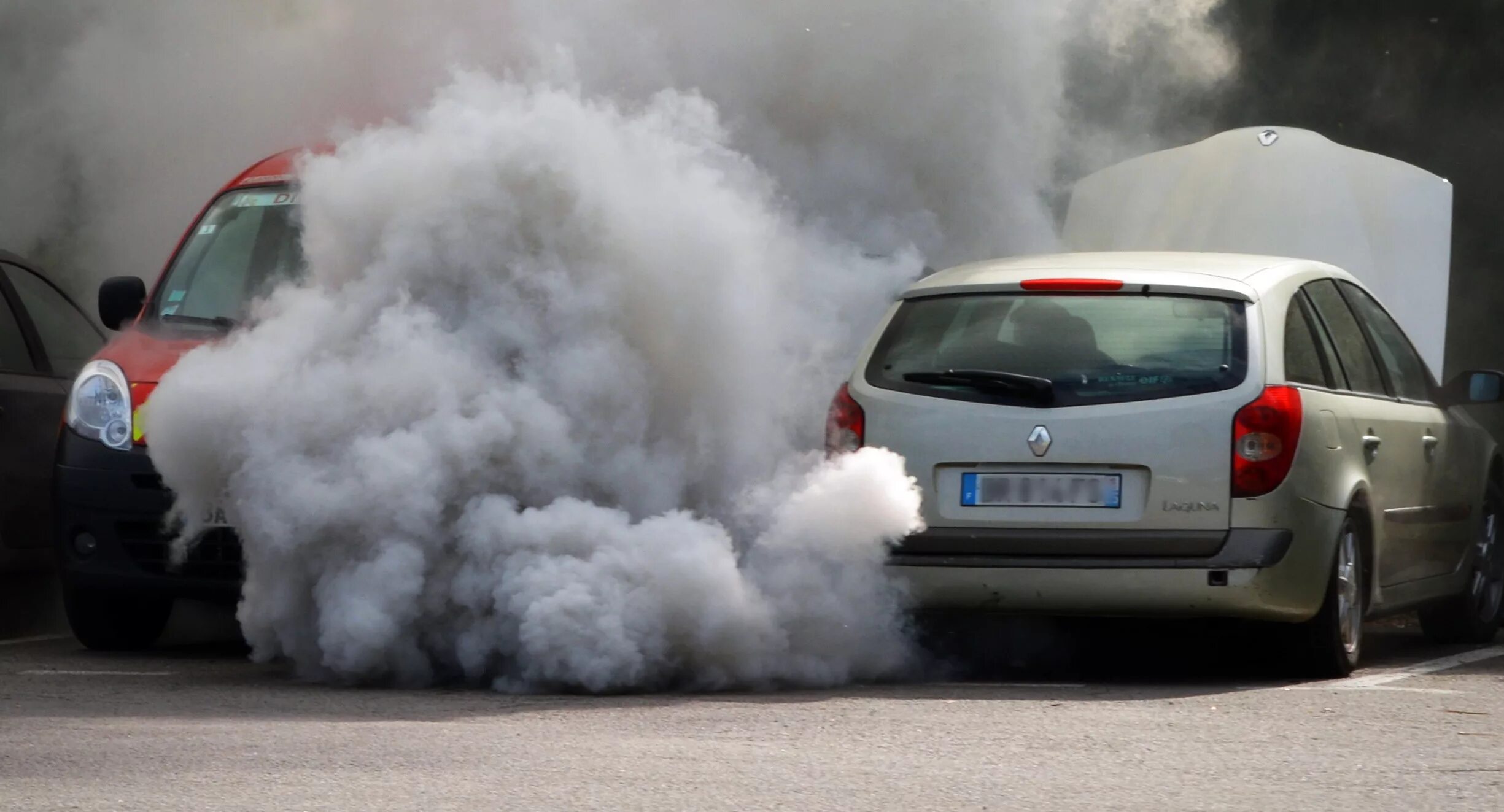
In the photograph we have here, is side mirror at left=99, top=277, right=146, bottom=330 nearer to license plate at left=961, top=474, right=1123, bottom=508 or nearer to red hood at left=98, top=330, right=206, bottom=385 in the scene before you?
red hood at left=98, top=330, right=206, bottom=385

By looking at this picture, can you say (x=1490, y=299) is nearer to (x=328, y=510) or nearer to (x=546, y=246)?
(x=546, y=246)

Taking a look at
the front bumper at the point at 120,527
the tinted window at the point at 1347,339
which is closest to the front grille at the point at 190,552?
the front bumper at the point at 120,527

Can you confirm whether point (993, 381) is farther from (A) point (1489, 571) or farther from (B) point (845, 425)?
(A) point (1489, 571)

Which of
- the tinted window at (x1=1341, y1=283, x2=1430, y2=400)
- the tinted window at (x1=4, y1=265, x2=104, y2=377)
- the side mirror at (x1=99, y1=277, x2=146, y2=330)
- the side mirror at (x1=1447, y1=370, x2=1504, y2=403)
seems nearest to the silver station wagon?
the tinted window at (x1=1341, y1=283, x2=1430, y2=400)

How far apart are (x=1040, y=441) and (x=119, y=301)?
4.03 meters

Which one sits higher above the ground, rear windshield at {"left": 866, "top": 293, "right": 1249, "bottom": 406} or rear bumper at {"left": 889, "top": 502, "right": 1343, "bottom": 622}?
rear windshield at {"left": 866, "top": 293, "right": 1249, "bottom": 406}

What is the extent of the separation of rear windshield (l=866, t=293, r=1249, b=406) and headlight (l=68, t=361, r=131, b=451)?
Result: 2722 millimetres

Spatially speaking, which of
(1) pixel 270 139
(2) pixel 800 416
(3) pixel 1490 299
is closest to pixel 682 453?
(2) pixel 800 416

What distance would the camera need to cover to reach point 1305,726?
6.29 metres

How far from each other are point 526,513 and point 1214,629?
2.35 meters

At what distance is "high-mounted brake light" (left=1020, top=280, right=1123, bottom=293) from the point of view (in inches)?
299

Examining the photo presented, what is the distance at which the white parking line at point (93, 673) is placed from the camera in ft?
25.3

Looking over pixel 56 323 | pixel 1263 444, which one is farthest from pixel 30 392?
pixel 1263 444

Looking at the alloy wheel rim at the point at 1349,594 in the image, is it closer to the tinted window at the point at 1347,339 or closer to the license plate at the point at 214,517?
the tinted window at the point at 1347,339
